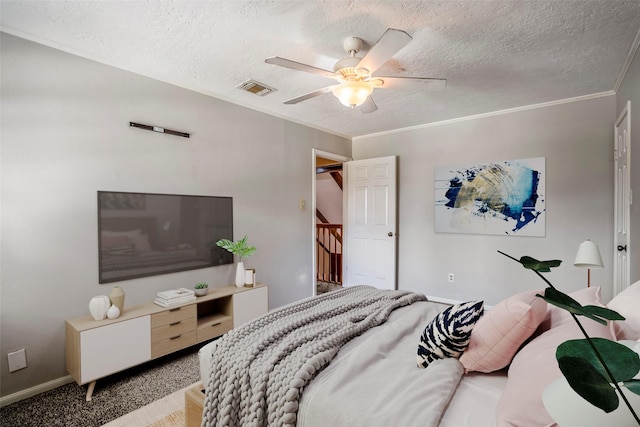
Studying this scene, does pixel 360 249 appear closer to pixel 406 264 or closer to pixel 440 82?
pixel 406 264

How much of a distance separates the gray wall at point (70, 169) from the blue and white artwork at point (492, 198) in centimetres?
270

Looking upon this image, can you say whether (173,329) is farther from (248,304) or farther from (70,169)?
(70,169)

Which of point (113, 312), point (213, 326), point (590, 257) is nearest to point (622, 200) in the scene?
point (590, 257)

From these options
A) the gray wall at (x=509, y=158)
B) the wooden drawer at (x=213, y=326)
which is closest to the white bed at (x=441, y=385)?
the wooden drawer at (x=213, y=326)

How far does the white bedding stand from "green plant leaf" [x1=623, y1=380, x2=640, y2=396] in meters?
0.74

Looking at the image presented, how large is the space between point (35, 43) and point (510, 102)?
4236mm

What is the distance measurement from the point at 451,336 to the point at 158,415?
1853 mm

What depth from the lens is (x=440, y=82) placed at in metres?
2.14

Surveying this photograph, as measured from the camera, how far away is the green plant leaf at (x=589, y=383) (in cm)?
33

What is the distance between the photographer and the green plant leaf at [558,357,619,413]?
1.08 ft

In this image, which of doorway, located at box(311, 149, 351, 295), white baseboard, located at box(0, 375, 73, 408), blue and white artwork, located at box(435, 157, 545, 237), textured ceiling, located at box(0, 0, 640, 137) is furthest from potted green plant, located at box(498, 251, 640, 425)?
doorway, located at box(311, 149, 351, 295)

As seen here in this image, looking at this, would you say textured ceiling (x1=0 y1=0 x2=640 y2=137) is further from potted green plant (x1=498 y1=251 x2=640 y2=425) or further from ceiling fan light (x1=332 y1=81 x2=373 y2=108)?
potted green plant (x1=498 y1=251 x2=640 y2=425)

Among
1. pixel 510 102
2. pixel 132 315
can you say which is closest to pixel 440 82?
pixel 510 102

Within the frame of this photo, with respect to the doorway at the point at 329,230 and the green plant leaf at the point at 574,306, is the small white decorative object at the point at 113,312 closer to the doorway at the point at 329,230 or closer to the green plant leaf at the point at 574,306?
the green plant leaf at the point at 574,306
